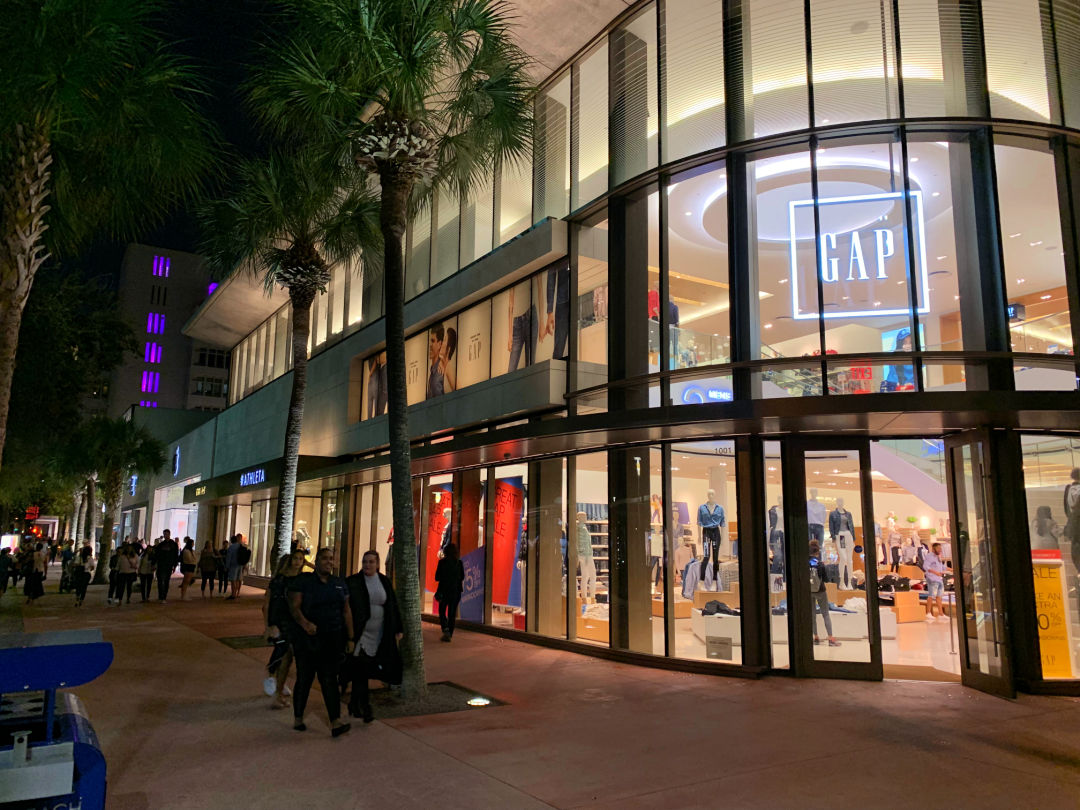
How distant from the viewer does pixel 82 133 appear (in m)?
8.81

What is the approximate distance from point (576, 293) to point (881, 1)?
22.3 ft

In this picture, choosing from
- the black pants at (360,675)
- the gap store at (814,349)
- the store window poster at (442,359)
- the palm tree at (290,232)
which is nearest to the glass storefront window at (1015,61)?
the gap store at (814,349)

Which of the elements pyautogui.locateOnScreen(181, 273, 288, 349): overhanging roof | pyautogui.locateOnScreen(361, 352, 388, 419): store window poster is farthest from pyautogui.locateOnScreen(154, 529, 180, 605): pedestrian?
pyautogui.locateOnScreen(181, 273, 288, 349): overhanging roof

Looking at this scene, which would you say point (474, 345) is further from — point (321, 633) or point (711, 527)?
point (321, 633)

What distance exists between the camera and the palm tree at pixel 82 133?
712 centimetres

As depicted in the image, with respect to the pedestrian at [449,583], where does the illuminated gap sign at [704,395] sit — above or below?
above

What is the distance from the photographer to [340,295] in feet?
87.9

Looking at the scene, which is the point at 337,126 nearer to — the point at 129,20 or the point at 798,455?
the point at 129,20

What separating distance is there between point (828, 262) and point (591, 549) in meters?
6.20

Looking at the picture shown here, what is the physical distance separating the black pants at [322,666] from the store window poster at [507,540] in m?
7.74

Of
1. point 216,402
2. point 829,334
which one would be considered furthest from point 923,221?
point 216,402

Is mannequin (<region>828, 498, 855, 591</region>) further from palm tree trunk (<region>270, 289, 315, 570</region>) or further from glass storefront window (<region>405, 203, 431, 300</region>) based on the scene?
glass storefront window (<region>405, 203, 431, 300</region>)

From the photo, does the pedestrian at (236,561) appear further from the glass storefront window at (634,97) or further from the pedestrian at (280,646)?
the glass storefront window at (634,97)

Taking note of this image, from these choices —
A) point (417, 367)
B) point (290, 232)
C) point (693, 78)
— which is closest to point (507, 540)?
point (417, 367)
